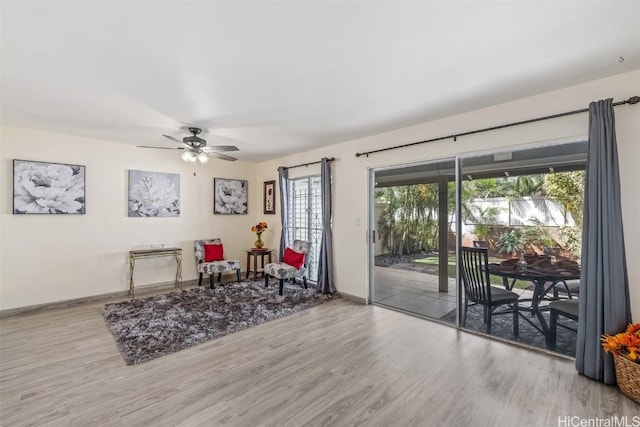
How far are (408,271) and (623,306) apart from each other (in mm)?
2486

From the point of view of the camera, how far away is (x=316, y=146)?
5074 mm

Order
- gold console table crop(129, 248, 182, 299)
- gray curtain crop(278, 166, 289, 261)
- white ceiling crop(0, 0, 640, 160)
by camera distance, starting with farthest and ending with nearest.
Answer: gray curtain crop(278, 166, 289, 261) → gold console table crop(129, 248, 182, 299) → white ceiling crop(0, 0, 640, 160)

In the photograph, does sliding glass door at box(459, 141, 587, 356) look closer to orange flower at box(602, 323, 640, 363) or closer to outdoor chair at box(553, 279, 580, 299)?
outdoor chair at box(553, 279, 580, 299)

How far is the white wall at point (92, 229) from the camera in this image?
156 inches

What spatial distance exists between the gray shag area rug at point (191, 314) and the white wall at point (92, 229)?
0.73 m

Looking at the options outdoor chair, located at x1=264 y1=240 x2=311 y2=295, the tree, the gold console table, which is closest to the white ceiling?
the tree

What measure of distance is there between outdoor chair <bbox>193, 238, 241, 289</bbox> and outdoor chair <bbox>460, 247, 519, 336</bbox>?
3921 mm

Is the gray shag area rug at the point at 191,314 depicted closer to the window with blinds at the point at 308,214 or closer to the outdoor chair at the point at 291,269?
the outdoor chair at the point at 291,269

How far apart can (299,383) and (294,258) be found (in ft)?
9.36

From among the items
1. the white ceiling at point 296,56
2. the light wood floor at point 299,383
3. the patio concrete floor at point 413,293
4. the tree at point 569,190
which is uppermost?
the white ceiling at point 296,56

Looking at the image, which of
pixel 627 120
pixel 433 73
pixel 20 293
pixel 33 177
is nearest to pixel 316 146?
pixel 433 73

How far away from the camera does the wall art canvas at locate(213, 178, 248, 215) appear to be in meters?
5.98

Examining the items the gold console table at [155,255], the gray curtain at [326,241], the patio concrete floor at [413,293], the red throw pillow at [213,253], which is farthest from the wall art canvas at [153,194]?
the patio concrete floor at [413,293]

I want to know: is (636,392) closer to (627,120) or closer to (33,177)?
(627,120)
